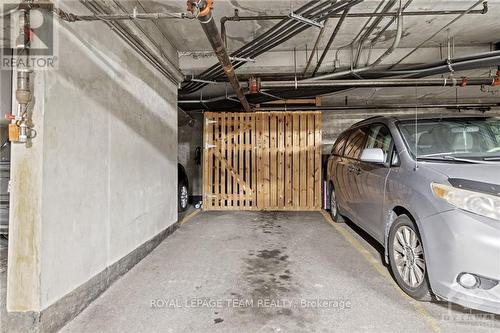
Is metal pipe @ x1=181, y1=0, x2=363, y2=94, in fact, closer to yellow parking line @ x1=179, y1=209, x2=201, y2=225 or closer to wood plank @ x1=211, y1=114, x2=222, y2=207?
wood plank @ x1=211, y1=114, x2=222, y2=207

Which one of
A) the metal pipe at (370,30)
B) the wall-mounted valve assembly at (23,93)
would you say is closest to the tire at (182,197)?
the metal pipe at (370,30)

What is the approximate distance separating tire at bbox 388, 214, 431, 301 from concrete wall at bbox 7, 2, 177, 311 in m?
2.84

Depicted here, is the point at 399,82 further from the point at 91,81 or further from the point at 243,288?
the point at 91,81

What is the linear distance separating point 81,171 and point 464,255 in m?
3.02

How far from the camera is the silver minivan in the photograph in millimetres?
1998

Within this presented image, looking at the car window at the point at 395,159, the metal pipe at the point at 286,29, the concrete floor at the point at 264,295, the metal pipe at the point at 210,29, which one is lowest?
the concrete floor at the point at 264,295

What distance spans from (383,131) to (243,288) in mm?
2435

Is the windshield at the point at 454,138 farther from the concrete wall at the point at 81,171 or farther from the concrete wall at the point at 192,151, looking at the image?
the concrete wall at the point at 192,151

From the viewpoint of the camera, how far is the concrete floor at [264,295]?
2.21 metres

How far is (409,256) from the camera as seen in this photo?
2.62 meters

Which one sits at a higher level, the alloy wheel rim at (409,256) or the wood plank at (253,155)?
the wood plank at (253,155)

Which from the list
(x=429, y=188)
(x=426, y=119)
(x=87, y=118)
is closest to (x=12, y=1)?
(x=87, y=118)

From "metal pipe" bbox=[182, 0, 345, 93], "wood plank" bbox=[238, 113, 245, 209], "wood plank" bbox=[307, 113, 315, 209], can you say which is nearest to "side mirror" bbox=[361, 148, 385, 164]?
"metal pipe" bbox=[182, 0, 345, 93]

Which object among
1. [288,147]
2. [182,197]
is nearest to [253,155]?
[288,147]
